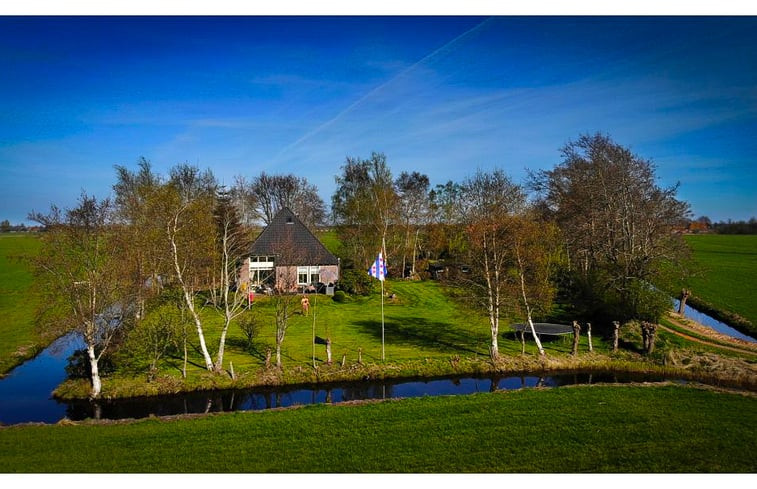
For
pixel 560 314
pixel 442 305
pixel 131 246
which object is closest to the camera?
pixel 131 246

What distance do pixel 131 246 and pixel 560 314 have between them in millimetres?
24698

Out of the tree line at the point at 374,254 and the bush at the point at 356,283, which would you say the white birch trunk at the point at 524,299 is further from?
the bush at the point at 356,283

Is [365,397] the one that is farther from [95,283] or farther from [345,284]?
[345,284]

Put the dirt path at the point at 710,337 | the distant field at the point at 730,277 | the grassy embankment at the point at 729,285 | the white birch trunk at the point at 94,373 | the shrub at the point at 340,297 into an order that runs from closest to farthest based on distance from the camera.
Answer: the white birch trunk at the point at 94,373
the dirt path at the point at 710,337
the grassy embankment at the point at 729,285
the distant field at the point at 730,277
the shrub at the point at 340,297

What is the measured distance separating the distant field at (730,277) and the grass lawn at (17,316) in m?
35.2

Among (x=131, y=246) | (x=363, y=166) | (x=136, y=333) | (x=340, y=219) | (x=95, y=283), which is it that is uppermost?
(x=363, y=166)

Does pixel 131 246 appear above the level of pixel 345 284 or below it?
above

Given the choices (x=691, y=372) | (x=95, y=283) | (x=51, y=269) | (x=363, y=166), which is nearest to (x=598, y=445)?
(x=691, y=372)

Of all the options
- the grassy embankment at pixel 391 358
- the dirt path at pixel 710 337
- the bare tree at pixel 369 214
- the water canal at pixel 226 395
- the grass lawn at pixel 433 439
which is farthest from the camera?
the bare tree at pixel 369 214

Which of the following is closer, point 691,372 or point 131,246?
point 691,372

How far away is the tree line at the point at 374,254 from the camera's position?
17.3 meters

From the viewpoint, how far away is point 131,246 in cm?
2178

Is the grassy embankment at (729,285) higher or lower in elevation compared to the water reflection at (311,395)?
higher

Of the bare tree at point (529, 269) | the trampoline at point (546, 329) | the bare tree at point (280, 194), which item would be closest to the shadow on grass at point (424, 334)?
the trampoline at point (546, 329)
